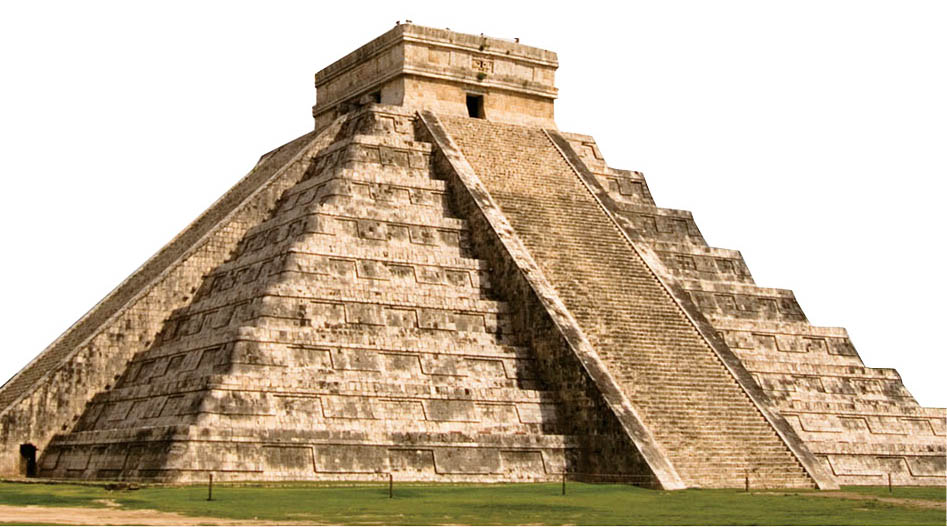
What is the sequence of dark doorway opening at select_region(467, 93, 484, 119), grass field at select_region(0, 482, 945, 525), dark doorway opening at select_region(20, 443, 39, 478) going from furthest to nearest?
dark doorway opening at select_region(467, 93, 484, 119) < dark doorway opening at select_region(20, 443, 39, 478) < grass field at select_region(0, 482, 945, 525)

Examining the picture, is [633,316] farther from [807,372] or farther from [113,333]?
[113,333]

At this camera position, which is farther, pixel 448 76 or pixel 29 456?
pixel 448 76

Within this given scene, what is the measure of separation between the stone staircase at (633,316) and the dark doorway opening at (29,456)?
1209 centimetres

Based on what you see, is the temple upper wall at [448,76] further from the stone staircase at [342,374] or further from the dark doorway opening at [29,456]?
the dark doorway opening at [29,456]

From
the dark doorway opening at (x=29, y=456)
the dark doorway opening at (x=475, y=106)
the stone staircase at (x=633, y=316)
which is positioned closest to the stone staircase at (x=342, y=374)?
the dark doorway opening at (x=29, y=456)

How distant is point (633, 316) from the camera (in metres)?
31.8

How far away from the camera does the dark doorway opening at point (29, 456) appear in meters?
30.6

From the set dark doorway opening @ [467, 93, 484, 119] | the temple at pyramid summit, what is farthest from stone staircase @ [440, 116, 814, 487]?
dark doorway opening @ [467, 93, 484, 119]

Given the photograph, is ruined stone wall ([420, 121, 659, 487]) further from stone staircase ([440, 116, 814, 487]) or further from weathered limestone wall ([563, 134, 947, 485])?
weathered limestone wall ([563, 134, 947, 485])

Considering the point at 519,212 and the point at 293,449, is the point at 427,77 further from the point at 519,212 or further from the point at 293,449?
the point at 293,449

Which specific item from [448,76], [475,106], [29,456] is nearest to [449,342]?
[29,456]

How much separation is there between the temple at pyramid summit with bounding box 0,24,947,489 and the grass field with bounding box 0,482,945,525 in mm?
1708

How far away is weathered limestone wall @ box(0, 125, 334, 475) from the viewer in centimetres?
3091

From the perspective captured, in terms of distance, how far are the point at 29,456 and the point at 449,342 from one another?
967 centimetres
